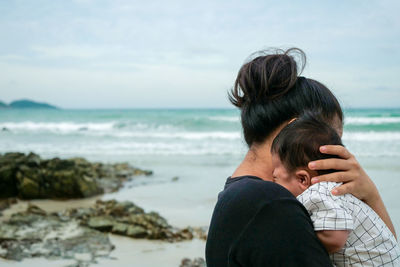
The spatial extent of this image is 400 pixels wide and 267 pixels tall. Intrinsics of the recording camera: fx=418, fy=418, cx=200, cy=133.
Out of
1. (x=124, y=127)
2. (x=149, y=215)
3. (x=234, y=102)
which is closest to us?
(x=234, y=102)

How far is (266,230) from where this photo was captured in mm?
1123

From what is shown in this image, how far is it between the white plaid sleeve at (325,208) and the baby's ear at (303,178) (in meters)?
0.08

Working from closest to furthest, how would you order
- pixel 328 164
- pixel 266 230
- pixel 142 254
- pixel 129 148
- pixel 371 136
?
pixel 266 230 < pixel 328 164 < pixel 142 254 < pixel 129 148 < pixel 371 136

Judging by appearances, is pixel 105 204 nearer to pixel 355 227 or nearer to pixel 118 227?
pixel 118 227

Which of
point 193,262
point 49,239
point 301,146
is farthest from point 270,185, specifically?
point 49,239

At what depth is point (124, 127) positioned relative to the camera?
96.2 ft

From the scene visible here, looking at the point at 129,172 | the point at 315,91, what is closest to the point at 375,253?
the point at 315,91

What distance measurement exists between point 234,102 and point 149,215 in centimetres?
466

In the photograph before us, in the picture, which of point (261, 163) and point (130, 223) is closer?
point (261, 163)

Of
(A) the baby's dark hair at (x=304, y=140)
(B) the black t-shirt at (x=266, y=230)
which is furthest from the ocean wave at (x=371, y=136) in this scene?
(B) the black t-shirt at (x=266, y=230)

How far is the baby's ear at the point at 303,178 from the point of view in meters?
1.44

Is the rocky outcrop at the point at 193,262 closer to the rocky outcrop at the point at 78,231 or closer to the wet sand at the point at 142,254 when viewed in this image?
the wet sand at the point at 142,254

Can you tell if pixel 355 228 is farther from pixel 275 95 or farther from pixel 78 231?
pixel 78 231

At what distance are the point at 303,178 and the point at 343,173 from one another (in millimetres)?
136
